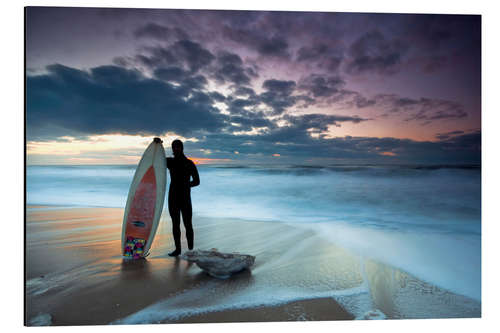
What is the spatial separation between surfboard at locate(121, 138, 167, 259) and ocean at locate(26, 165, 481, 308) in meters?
0.84

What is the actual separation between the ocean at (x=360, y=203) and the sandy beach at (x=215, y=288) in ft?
1.19

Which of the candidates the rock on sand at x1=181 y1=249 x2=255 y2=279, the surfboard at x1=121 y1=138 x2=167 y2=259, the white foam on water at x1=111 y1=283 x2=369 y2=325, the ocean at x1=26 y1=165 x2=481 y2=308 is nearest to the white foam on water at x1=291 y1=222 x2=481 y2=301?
the ocean at x1=26 y1=165 x2=481 y2=308

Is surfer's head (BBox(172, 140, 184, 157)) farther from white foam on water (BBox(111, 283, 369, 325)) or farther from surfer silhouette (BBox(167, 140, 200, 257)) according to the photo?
white foam on water (BBox(111, 283, 369, 325))

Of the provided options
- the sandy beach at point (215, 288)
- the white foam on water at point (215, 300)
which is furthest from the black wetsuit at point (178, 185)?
the white foam on water at point (215, 300)

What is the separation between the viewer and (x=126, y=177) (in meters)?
5.98

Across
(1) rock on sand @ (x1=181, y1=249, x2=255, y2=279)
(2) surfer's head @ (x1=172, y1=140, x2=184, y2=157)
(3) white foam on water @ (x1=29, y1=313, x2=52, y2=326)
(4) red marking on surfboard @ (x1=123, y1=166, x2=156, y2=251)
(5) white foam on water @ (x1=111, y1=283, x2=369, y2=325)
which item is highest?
(2) surfer's head @ (x1=172, y1=140, x2=184, y2=157)

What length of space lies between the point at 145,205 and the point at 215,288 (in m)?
1.01

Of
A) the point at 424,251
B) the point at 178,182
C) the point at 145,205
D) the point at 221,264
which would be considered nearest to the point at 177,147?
the point at 178,182

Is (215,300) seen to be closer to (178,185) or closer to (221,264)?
(221,264)

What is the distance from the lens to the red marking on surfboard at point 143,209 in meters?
2.25

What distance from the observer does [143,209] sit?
2.30 metres

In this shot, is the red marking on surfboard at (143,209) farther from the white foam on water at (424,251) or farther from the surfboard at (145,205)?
the white foam on water at (424,251)

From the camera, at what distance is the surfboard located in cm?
223

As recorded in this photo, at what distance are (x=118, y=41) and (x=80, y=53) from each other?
39 cm
